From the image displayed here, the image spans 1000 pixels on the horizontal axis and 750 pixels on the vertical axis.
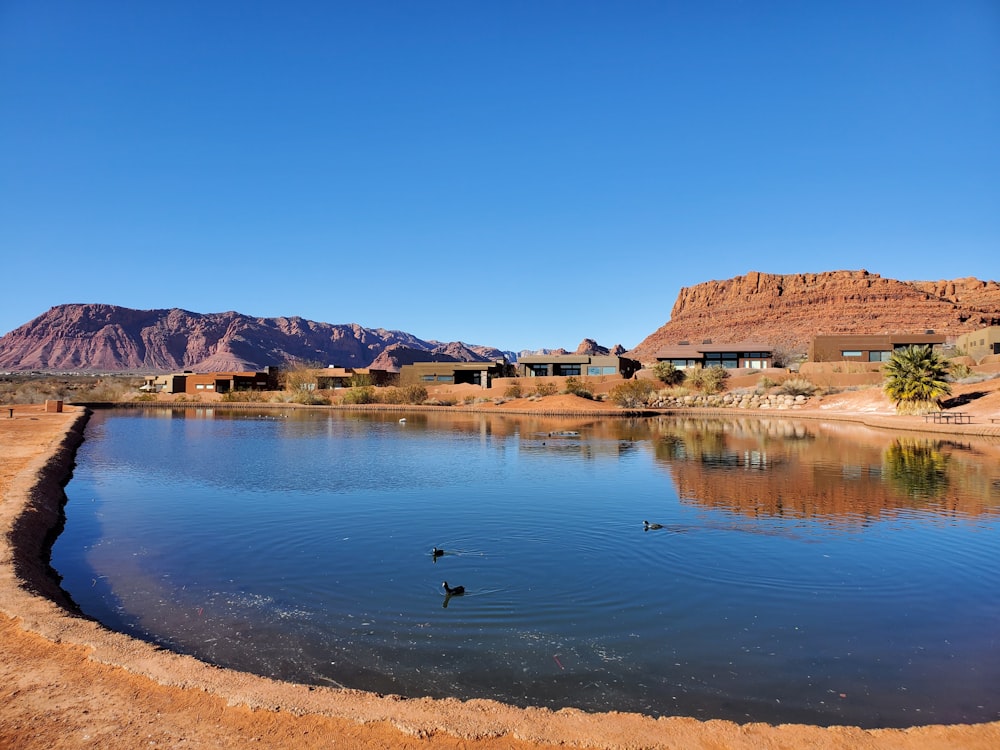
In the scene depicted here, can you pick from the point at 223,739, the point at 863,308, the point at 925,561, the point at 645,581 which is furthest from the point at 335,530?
the point at 863,308

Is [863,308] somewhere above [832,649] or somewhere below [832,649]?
above

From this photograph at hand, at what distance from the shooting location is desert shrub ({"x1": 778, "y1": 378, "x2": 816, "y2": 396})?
5831 cm

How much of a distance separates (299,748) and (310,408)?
61.1 metres

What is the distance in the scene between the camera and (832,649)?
7.48 metres

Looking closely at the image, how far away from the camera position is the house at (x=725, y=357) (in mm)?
77938

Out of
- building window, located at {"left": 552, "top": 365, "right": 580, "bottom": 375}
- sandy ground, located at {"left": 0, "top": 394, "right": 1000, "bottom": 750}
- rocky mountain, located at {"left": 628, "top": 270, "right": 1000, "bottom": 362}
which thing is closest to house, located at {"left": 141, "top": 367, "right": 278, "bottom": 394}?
building window, located at {"left": 552, "top": 365, "right": 580, "bottom": 375}

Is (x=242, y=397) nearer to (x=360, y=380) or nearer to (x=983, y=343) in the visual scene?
(x=360, y=380)

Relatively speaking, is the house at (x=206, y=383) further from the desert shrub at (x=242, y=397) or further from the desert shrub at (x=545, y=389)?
the desert shrub at (x=545, y=389)

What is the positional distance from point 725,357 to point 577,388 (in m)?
22.5

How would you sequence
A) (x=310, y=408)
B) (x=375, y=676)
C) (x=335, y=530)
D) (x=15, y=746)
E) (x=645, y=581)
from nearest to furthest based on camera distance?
(x=15, y=746), (x=375, y=676), (x=645, y=581), (x=335, y=530), (x=310, y=408)

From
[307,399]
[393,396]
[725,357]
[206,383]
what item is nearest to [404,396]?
[393,396]

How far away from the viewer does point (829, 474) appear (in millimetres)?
20531

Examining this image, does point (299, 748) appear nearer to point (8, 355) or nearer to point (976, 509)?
point (976, 509)

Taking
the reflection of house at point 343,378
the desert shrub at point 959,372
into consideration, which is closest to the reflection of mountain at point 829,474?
the desert shrub at point 959,372
